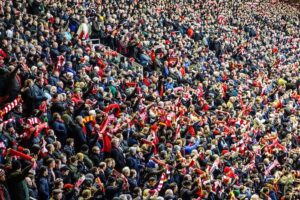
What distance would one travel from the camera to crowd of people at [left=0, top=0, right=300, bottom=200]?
11.6 m

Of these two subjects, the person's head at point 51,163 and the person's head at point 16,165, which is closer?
the person's head at point 16,165

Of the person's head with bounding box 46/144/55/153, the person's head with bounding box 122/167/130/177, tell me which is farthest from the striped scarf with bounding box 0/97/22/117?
the person's head with bounding box 122/167/130/177

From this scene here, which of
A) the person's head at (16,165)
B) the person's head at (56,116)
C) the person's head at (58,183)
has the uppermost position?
the person's head at (16,165)

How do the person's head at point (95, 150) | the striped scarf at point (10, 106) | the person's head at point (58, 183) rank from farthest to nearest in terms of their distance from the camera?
1. the person's head at point (95, 150)
2. the striped scarf at point (10, 106)
3. the person's head at point (58, 183)

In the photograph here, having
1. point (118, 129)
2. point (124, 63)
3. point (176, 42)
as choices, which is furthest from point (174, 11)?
point (118, 129)

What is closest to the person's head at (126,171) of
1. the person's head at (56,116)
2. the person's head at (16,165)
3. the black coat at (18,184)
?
the person's head at (56,116)

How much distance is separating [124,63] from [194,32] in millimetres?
11863

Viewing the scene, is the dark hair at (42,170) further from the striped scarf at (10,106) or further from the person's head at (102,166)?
the striped scarf at (10,106)

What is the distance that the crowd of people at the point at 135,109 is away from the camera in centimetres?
1162

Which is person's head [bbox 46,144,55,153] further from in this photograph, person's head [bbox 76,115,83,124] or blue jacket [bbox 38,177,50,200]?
person's head [bbox 76,115,83,124]

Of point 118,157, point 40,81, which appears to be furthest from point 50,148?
point 40,81

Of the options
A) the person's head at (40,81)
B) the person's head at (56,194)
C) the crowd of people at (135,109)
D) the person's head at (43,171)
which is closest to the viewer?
the person's head at (56,194)

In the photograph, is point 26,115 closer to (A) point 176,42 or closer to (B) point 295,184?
(B) point 295,184

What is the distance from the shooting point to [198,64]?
2772 cm
